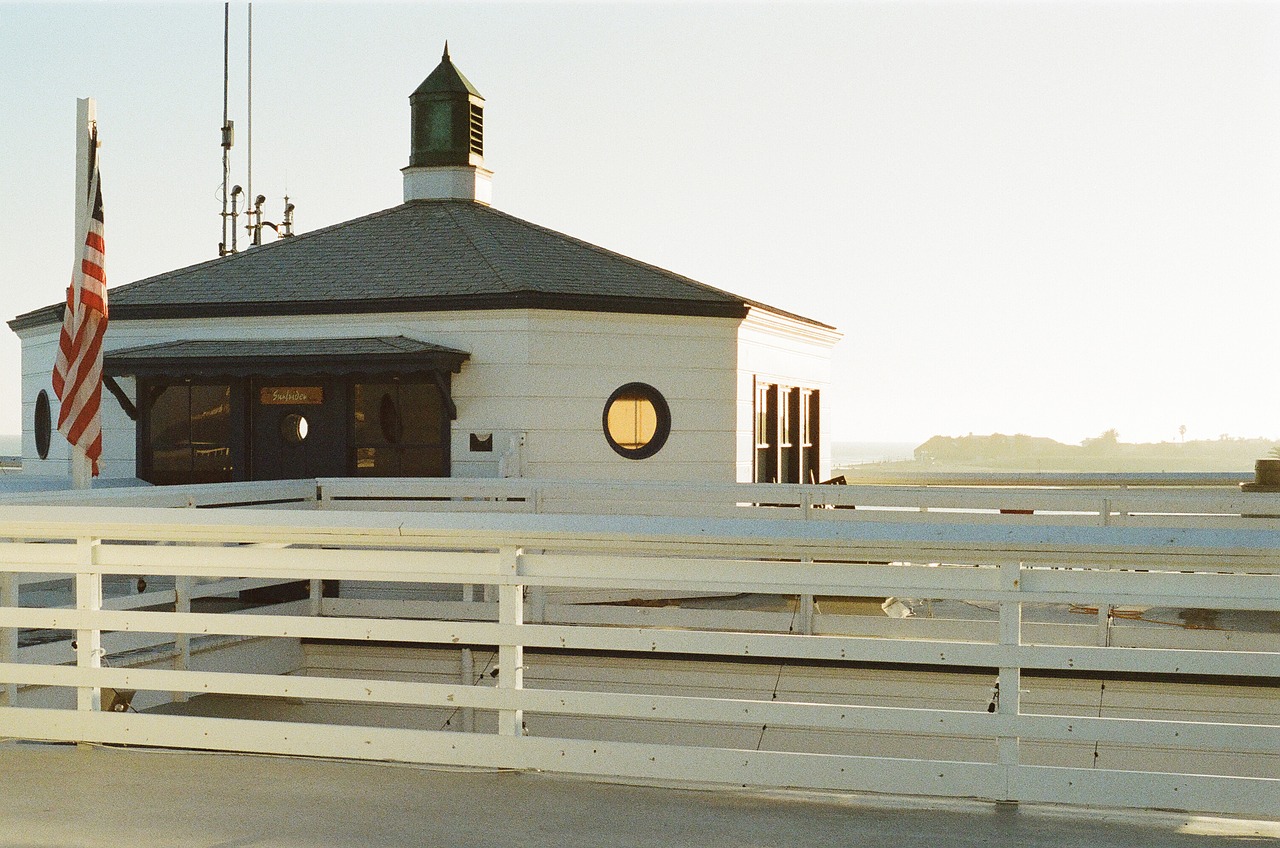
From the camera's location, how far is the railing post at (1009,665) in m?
5.21

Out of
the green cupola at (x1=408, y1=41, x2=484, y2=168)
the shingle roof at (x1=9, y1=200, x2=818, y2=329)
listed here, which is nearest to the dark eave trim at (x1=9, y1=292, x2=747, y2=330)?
the shingle roof at (x1=9, y1=200, x2=818, y2=329)

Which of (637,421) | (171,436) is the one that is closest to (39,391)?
(171,436)

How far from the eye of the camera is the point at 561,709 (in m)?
5.59

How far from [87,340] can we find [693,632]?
7289 millimetres

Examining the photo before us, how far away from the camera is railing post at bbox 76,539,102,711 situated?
6250 millimetres

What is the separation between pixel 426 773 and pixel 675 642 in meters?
1.31

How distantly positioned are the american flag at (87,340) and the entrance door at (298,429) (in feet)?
14.2

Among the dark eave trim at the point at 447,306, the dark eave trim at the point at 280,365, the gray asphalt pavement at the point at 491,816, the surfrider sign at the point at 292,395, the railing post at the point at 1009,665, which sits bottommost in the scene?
the gray asphalt pavement at the point at 491,816

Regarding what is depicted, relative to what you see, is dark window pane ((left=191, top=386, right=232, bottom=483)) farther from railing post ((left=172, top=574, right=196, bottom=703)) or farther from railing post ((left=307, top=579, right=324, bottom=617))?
railing post ((left=172, top=574, right=196, bottom=703))

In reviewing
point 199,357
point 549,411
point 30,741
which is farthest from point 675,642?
point 199,357

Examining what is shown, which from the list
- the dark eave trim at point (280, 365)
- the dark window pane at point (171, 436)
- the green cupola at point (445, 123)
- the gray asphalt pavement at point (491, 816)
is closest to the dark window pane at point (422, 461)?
the dark eave trim at point (280, 365)

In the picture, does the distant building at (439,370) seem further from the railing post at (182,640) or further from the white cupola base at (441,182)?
the railing post at (182,640)

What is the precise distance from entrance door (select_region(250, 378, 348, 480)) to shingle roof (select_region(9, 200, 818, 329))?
883mm

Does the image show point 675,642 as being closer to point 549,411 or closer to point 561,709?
point 561,709
